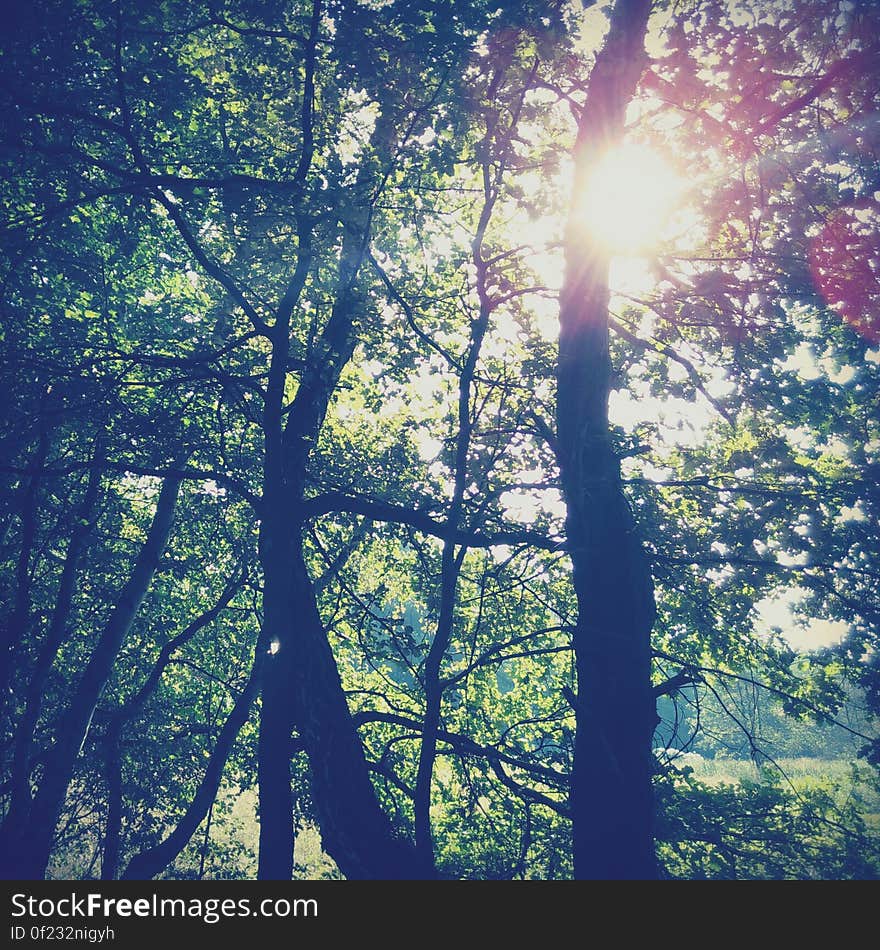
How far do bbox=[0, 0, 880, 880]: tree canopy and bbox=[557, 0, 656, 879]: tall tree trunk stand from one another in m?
0.03

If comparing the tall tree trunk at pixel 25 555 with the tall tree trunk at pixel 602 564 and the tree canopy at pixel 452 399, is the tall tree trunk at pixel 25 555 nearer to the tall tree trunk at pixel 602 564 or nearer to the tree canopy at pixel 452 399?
the tree canopy at pixel 452 399

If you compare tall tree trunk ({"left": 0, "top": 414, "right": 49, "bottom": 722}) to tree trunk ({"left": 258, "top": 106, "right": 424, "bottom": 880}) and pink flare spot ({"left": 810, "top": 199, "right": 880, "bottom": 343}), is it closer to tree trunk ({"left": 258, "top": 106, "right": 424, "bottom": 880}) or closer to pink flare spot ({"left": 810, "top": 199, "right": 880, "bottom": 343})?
tree trunk ({"left": 258, "top": 106, "right": 424, "bottom": 880})

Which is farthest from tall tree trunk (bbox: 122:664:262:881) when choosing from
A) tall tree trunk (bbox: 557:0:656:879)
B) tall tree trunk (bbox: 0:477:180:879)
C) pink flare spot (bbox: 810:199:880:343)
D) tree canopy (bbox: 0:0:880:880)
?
pink flare spot (bbox: 810:199:880:343)

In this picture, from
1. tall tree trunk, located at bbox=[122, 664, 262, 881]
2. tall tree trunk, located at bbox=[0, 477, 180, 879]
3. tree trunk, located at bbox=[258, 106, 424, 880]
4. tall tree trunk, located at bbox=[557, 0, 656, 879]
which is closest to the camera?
tall tree trunk, located at bbox=[557, 0, 656, 879]

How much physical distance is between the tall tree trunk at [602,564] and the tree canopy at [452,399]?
0.08 feet

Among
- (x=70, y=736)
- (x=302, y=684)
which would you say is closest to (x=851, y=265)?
(x=302, y=684)

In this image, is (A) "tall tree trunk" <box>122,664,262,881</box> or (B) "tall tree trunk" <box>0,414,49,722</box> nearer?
(B) "tall tree trunk" <box>0,414,49,722</box>

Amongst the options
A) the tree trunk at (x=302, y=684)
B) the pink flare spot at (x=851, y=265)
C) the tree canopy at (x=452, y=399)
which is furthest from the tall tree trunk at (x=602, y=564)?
the pink flare spot at (x=851, y=265)

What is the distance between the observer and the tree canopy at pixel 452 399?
15.4 ft

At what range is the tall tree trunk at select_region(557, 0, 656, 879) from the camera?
376 cm

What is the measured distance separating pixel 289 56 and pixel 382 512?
17.2ft

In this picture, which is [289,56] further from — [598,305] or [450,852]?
[450,852]

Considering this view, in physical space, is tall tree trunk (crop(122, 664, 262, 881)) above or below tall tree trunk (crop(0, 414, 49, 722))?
below

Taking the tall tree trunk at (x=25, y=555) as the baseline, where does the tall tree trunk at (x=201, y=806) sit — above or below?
below
